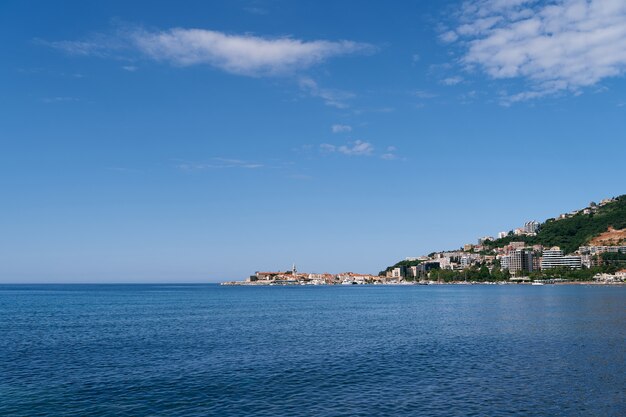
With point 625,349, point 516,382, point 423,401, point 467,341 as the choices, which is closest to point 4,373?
point 423,401

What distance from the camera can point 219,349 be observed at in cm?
6047

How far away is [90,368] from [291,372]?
1863cm

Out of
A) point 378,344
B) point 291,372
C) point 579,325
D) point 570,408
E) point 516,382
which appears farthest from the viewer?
point 579,325

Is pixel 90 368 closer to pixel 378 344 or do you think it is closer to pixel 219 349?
pixel 219 349

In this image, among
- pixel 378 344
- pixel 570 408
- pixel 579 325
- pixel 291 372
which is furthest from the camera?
pixel 579 325

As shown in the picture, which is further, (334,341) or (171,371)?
(334,341)

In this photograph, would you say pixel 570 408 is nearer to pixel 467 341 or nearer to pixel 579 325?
pixel 467 341

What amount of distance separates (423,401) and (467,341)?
104ft

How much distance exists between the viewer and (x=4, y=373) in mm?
46844

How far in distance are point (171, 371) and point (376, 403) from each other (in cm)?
2026

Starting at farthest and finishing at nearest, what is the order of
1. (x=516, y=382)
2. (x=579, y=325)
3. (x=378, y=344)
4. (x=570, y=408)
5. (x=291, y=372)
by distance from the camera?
1. (x=579, y=325)
2. (x=378, y=344)
3. (x=291, y=372)
4. (x=516, y=382)
5. (x=570, y=408)

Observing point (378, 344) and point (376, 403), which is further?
point (378, 344)

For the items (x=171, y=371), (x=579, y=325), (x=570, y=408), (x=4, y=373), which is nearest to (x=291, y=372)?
(x=171, y=371)

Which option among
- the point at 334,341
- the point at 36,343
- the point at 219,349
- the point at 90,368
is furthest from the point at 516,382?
the point at 36,343
